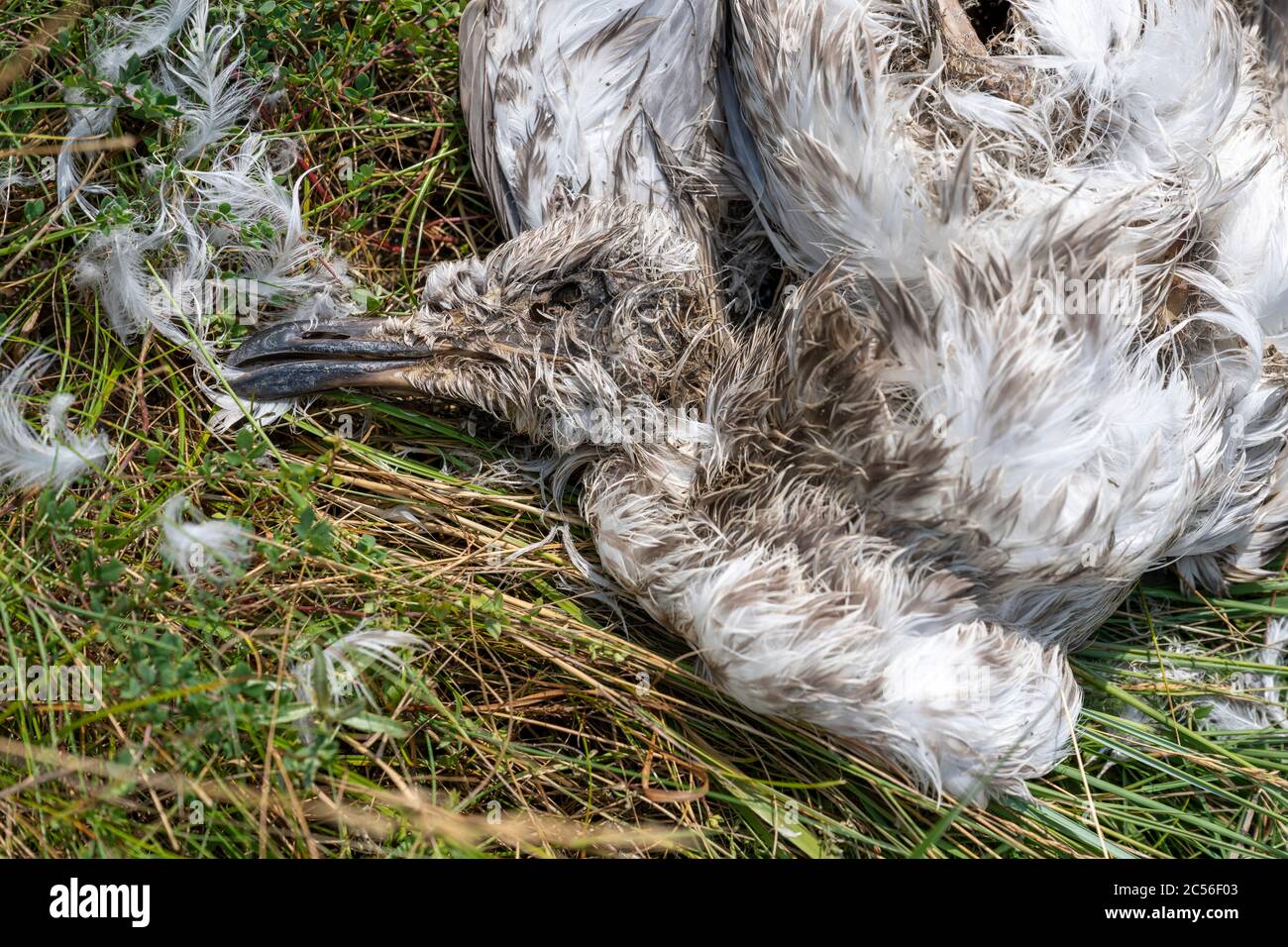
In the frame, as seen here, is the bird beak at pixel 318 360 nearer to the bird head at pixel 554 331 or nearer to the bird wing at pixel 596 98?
the bird head at pixel 554 331

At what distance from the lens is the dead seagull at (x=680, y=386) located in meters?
1.84

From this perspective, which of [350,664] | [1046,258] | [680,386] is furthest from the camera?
[680,386]

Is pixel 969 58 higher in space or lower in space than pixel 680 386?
higher

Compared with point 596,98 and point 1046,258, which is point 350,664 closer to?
point 596,98

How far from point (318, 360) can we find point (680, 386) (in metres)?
0.86

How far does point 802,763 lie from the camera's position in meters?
2.13

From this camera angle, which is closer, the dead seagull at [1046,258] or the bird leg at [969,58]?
the dead seagull at [1046,258]

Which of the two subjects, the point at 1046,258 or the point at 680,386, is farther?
the point at 680,386

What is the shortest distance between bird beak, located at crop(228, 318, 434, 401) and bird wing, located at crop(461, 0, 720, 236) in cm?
46

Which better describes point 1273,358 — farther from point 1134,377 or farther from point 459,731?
point 459,731

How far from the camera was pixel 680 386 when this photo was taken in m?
2.11

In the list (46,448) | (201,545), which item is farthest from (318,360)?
(46,448)

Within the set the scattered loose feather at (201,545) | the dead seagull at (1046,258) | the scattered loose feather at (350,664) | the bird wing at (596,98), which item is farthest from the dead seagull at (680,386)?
the scattered loose feather at (350,664)

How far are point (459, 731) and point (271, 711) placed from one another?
43cm
